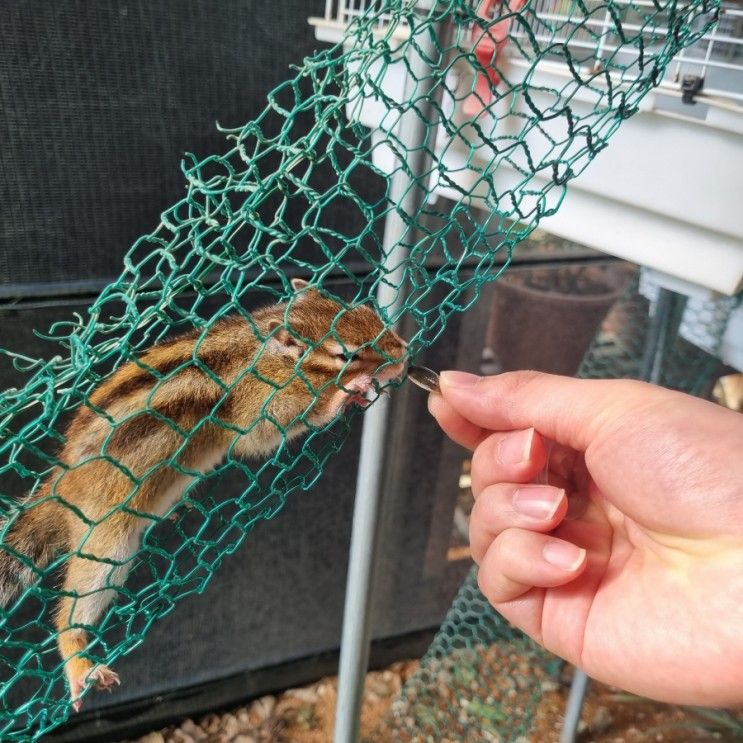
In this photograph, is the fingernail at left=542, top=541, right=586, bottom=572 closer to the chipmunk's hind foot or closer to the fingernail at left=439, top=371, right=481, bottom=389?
the fingernail at left=439, top=371, right=481, bottom=389

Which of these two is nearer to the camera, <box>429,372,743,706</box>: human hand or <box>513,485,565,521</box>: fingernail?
<box>429,372,743,706</box>: human hand

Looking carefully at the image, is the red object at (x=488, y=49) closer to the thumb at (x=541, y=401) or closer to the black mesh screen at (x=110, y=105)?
the thumb at (x=541, y=401)

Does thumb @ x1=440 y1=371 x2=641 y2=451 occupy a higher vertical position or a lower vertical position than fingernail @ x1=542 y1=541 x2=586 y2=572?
higher

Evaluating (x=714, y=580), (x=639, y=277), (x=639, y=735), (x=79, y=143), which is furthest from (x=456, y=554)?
(x=79, y=143)

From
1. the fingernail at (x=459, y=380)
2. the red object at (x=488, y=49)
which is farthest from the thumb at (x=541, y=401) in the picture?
the red object at (x=488, y=49)

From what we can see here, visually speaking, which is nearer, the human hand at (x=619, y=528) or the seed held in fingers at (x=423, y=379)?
the human hand at (x=619, y=528)

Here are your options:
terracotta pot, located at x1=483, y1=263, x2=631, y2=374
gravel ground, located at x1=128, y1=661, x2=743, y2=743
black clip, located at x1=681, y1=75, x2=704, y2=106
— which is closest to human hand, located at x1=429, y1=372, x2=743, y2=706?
black clip, located at x1=681, y1=75, x2=704, y2=106
